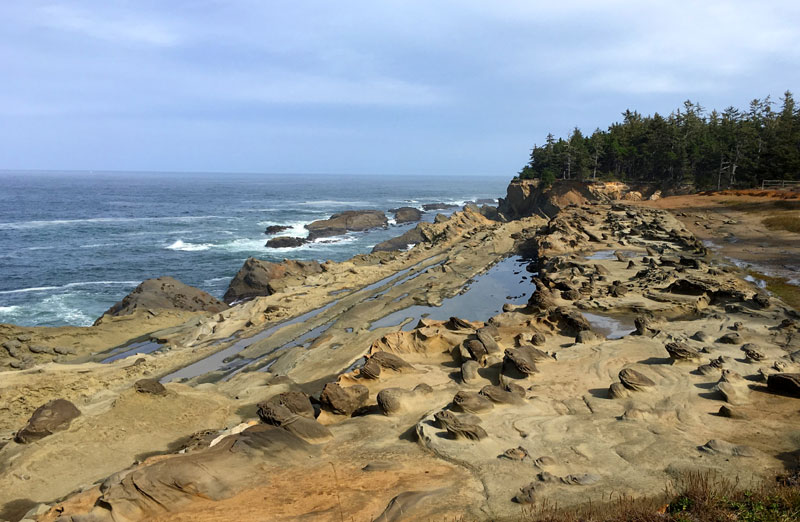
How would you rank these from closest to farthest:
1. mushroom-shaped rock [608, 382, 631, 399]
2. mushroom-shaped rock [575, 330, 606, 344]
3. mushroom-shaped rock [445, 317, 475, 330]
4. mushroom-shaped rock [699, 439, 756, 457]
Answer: mushroom-shaped rock [699, 439, 756, 457]
mushroom-shaped rock [608, 382, 631, 399]
mushroom-shaped rock [575, 330, 606, 344]
mushroom-shaped rock [445, 317, 475, 330]

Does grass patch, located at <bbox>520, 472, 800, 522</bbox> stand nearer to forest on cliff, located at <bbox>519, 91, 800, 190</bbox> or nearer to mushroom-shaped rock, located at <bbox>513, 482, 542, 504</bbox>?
mushroom-shaped rock, located at <bbox>513, 482, 542, 504</bbox>

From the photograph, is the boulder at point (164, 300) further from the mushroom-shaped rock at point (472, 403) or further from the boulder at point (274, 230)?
the boulder at point (274, 230)

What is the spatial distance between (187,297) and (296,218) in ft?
195

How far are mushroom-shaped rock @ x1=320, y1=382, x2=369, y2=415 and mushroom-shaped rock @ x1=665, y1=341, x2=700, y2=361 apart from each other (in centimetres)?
847

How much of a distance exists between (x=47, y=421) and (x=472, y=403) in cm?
1032

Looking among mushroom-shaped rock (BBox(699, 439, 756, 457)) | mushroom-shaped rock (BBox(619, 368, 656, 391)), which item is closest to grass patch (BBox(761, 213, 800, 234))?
mushroom-shaped rock (BBox(619, 368, 656, 391))

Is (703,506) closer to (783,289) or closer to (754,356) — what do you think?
(754,356)

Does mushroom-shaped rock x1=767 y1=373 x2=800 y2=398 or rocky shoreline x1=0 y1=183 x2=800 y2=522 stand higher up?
mushroom-shaped rock x1=767 y1=373 x2=800 y2=398

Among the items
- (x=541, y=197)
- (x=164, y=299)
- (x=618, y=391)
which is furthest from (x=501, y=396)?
(x=541, y=197)

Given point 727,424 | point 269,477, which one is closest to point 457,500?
point 269,477

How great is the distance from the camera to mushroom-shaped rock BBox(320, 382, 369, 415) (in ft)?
42.0

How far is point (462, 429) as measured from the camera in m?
10.5

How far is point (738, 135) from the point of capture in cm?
6356

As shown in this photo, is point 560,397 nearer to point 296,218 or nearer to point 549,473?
point 549,473
